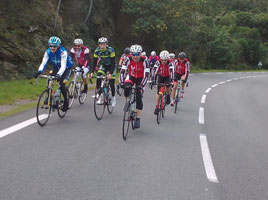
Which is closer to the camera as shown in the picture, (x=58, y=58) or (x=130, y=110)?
(x=130, y=110)

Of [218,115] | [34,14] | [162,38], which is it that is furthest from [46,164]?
[162,38]

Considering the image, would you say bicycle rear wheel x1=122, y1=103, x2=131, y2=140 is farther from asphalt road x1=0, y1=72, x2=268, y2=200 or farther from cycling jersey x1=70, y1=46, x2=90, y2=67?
cycling jersey x1=70, y1=46, x2=90, y2=67

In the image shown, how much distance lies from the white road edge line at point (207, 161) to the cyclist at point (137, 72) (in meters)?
1.54

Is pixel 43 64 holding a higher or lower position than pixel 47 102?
higher

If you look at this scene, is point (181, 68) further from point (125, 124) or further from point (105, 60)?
point (125, 124)

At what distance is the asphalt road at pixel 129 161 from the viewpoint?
3.89 metres

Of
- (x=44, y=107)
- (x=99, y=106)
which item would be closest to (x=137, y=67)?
(x=99, y=106)

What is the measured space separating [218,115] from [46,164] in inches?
275

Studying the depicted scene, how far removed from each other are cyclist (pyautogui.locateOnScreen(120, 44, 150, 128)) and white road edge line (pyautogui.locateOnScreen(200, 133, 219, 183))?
154 centimetres

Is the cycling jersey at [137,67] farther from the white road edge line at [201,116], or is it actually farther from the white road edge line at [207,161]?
the white road edge line at [201,116]

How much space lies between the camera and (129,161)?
500cm

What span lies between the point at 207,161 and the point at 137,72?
291 cm

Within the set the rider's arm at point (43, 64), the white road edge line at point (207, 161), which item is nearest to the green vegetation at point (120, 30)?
the rider's arm at point (43, 64)

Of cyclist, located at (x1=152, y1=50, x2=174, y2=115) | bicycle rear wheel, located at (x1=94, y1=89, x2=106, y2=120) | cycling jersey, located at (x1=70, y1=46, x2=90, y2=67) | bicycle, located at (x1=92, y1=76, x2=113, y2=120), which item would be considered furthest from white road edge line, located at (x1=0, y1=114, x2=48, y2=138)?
cyclist, located at (x1=152, y1=50, x2=174, y2=115)
